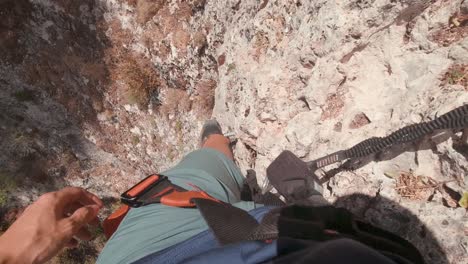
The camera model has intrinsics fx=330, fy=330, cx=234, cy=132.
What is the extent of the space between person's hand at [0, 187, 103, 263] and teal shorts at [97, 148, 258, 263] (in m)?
0.22

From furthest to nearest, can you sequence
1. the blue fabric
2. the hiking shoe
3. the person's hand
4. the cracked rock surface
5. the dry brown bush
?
1. the dry brown bush
2. the hiking shoe
3. the cracked rock surface
4. the person's hand
5. the blue fabric

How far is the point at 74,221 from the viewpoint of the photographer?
61.4 inches

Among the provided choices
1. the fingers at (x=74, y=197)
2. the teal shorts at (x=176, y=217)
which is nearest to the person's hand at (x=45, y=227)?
the fingers at (x=74, y=197)

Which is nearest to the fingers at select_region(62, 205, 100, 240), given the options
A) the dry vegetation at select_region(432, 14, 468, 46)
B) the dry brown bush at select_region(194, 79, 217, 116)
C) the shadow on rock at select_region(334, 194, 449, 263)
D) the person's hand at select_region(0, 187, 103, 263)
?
the person's hand at select_region(0, 187, 103, 263)

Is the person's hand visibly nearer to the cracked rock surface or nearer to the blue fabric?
the blue fabric

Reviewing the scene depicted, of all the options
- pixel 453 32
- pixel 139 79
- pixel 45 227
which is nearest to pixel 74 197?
pixel 45 227

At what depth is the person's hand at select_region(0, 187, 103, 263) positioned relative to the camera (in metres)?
1.32

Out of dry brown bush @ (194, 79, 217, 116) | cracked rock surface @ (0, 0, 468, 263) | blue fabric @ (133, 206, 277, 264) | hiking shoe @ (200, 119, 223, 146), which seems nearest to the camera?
blue fabric @ (133, 206, 277, 264)

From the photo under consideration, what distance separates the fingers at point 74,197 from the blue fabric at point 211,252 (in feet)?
1.70

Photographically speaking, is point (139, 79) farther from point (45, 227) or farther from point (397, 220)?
point (397, 220)

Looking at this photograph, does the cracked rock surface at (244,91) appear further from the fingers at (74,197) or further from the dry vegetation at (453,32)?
the fingers at (74,197)

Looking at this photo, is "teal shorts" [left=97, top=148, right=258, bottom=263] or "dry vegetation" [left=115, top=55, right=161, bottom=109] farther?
"dry vegetation" [left=115, top=55, right=161, bottom=109]

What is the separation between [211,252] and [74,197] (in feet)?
3.02

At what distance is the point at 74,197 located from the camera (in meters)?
1.67
